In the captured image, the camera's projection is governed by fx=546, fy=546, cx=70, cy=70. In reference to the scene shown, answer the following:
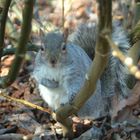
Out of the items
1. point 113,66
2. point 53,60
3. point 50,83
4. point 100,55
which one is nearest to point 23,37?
point 100,55

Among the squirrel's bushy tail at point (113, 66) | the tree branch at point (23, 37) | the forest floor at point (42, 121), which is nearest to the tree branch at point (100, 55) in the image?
the tree branch at point (23, 37)

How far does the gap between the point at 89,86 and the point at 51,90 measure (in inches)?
25.8

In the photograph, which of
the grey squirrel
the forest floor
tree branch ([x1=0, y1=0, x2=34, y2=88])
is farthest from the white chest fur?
tree branch ([x1=0, y1=0, x2=34, y2=88])

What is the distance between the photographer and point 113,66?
9.98 ft

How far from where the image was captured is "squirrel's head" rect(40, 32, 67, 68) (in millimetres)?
2393

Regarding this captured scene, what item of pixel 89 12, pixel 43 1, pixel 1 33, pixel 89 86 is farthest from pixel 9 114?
pixel 43 1

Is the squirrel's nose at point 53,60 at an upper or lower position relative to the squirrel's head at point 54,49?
lower

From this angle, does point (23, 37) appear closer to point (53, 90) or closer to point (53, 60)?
point (53, 60)

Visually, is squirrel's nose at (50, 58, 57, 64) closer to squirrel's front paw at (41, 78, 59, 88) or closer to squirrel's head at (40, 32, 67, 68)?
squirrel's head at (40, 32, 67, 68)

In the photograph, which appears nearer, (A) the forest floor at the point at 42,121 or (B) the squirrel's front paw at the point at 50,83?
(B) the squirrel's front paw at the point at 50,83

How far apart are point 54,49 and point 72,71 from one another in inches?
9.9

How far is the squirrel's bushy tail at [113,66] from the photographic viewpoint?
2998 mm

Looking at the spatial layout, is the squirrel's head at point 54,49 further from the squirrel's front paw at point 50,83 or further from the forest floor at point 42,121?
the forest floor at point 42,121

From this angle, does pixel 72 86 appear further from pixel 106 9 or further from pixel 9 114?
pixel 106 9
